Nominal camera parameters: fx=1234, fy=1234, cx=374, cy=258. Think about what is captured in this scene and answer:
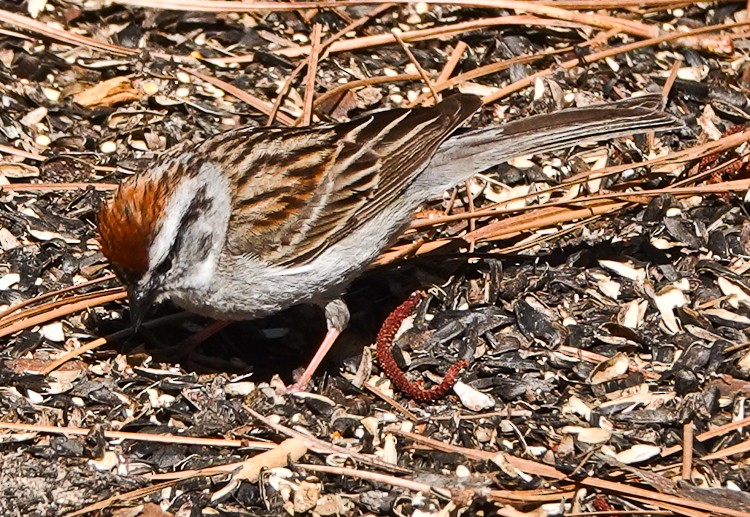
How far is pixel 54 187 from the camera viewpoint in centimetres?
598

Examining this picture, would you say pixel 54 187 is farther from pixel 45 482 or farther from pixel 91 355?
pixel 45 482

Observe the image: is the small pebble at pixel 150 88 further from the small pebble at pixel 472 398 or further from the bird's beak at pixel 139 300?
the small pebble at pixel 472 398

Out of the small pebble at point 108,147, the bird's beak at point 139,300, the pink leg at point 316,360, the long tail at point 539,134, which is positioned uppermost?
the long tail at point 539,134

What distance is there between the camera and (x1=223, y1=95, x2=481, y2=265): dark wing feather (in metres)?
5.23

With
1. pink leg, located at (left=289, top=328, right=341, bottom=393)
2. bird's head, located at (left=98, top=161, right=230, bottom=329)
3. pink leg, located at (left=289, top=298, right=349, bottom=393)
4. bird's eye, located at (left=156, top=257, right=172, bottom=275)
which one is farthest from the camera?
pink leg, located at (left=289, top=298, right=349, bottom=393)

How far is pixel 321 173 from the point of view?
17.7 feet

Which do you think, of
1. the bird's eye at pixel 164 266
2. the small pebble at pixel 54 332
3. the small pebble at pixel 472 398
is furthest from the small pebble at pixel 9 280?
the small pebble at pixel 472 398

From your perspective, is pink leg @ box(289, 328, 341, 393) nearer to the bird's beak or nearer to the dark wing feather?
the dark wing feather

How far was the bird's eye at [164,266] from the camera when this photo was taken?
191 inches

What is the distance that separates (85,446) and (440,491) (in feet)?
4.74

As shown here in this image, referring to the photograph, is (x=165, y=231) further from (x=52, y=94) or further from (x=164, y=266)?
(x=52, y=94)

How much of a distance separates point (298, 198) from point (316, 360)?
2.38ft

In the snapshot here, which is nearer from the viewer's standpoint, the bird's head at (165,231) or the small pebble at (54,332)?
the bird's head at (165,231)

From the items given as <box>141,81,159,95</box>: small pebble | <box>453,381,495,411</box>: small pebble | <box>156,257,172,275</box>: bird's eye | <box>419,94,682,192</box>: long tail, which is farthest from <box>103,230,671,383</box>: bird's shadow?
<box>141,81,159,95</box>: small pebble
